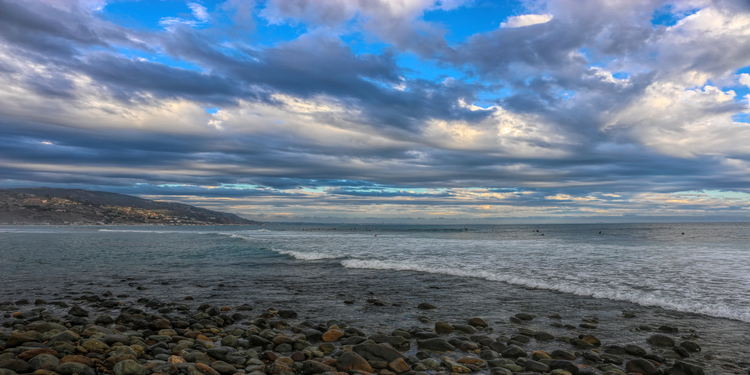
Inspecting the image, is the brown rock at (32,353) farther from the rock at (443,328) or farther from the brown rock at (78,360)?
the rock at (443,328)

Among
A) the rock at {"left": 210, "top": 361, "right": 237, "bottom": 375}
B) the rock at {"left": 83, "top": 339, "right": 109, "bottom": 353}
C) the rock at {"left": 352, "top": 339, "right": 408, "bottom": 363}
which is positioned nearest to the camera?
the rock at {"left": 210, "top": 361, "right": 237, "bottom": 375}

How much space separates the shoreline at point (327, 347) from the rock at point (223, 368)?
0.02 m

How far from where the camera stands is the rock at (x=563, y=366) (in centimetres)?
667

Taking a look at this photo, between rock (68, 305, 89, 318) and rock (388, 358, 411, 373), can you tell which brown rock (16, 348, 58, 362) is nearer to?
rock (68, 305, 89, 318)

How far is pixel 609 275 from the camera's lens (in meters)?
18.3

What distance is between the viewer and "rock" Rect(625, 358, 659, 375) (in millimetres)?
6816

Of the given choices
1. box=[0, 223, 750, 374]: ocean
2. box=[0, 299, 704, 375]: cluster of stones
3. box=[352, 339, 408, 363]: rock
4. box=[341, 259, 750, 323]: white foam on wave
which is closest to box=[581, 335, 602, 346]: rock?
box=[0, 299, 704, 375]: cluster of stones

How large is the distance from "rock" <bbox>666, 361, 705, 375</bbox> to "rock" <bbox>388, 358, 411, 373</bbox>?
15.1ft

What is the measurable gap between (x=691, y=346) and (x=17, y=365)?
12489 millimetres

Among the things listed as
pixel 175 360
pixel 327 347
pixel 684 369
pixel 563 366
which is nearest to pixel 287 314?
pixel 327 347

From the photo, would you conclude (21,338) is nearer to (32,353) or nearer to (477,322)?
(32,353)

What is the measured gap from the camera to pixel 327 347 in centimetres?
799

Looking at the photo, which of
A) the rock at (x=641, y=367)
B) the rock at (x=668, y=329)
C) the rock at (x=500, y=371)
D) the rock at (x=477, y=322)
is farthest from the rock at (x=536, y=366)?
the rock at (x=668, y=329)

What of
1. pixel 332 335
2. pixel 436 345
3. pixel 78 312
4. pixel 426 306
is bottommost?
pixel 78 312
